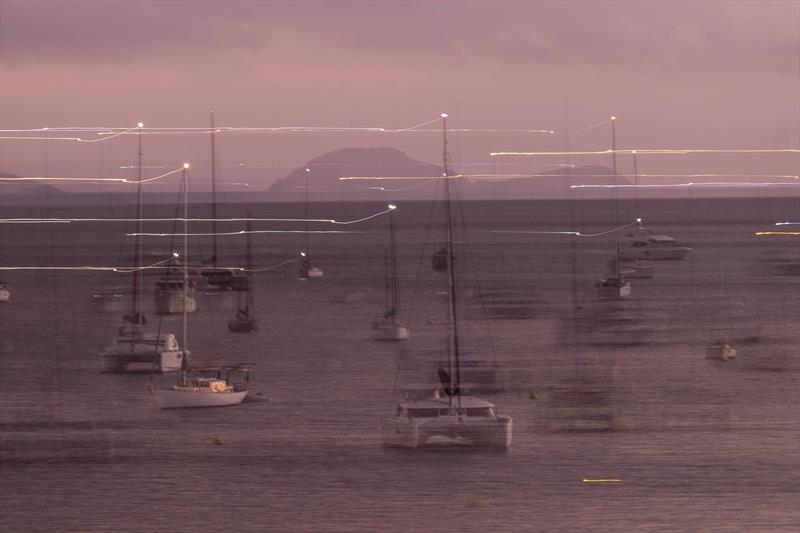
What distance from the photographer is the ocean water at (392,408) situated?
54.4ft

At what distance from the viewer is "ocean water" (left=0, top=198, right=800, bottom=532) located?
16.6 meters

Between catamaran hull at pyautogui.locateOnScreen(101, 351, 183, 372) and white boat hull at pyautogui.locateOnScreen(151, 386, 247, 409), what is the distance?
3.50m

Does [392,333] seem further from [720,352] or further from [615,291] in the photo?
[615,291]

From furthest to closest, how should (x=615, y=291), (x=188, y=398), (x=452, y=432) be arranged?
(x=615, y=291), (x=188, y=398), (x=452, y=432)

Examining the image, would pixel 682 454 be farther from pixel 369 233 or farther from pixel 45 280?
pixel 369 233

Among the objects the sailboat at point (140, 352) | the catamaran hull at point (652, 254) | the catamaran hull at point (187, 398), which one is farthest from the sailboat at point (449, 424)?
the catamaran hull at point (652, 254)

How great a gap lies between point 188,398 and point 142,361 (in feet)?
17.5

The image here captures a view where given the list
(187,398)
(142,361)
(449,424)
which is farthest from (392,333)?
(449,424)

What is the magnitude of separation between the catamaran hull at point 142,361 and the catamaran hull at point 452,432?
8605 millimetres

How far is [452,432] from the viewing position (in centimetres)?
1925

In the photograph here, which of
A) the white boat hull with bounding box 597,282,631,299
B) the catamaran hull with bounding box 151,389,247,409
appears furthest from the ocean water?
the white boat hull with bounding box 597,282,631,299

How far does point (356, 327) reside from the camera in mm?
39000

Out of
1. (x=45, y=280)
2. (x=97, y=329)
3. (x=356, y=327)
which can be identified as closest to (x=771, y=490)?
(x=356, y=327)

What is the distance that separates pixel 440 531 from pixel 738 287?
37887 millimetres
